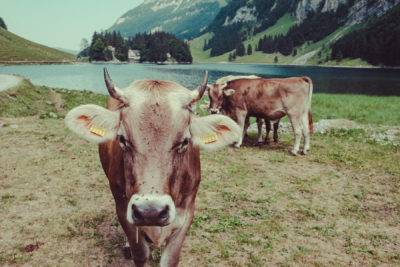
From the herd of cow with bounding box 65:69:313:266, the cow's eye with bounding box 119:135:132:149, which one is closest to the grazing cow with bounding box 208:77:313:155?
the herd of cow with bounding box 65:69:313:266

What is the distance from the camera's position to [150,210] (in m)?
2.43

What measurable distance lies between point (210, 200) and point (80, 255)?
3171 mm

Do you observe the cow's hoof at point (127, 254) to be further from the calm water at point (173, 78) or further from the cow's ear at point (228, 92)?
the calm water at point (173, 78)

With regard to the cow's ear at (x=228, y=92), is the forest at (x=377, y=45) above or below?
above

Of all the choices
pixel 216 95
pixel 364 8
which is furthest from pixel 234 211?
pixel 364 8

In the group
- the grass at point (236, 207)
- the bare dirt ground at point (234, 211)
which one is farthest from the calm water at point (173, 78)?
the bare dirt ground at point (234, 211)

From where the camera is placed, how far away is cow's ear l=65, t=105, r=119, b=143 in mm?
3243

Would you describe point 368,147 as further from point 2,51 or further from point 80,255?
point 2,51

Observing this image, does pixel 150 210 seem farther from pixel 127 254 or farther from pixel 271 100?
pixel 271 100

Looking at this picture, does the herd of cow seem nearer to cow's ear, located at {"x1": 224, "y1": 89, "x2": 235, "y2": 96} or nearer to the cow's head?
the cow's head

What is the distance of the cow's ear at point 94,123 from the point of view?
10.6 ft

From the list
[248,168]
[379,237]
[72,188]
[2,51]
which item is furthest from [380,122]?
[2,51]

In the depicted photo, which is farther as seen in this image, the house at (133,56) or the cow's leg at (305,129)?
the house at (133,56)

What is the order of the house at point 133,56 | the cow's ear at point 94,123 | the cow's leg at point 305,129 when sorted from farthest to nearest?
the house at point 133,56 < the cow's leg at point 305,129 < the cow's ear at point 94,123
